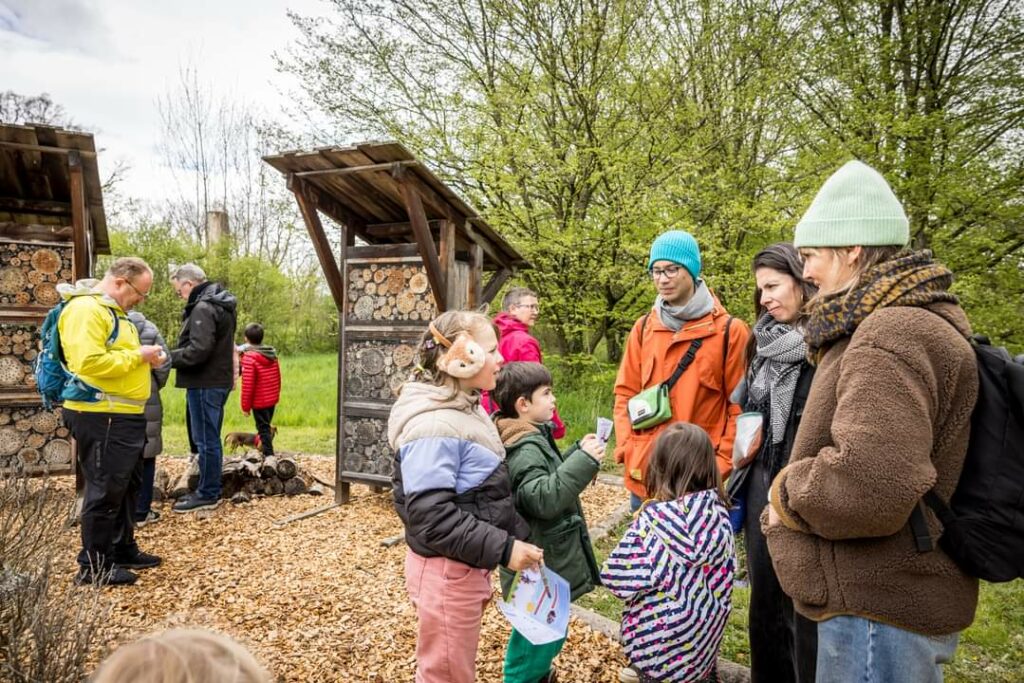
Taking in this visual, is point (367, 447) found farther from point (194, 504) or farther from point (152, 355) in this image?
point (152, 355)

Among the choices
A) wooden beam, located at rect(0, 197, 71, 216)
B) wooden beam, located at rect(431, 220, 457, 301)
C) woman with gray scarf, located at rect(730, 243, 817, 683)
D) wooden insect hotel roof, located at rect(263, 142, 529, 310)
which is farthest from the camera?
wooden beam, located at rect(0, 197, 71, 216)

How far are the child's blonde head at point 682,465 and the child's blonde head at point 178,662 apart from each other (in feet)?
5.92

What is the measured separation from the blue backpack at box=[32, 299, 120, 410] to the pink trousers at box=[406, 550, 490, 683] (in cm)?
271

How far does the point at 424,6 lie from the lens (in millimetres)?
10242

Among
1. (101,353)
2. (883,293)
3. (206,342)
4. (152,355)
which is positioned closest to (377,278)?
(206,342)

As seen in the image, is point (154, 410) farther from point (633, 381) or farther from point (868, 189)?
point (868, 189)

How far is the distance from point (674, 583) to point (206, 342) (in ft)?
14.7

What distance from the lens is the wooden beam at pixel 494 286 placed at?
5.61 m

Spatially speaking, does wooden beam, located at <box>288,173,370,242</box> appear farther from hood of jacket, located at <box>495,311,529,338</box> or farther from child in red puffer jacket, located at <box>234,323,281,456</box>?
child in red puffer jacket, located at <box>234,323,281,456</box>

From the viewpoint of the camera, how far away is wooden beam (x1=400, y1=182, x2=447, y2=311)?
4605 millimetres

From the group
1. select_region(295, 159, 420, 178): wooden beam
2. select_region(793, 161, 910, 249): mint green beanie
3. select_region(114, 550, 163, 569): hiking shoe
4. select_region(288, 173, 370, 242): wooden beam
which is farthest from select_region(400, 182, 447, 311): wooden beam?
Answer: select_region(793, 161, 910, 249): mint green beanie

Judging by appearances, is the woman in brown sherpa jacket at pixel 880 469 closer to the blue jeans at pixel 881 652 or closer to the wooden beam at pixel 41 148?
the blue jeans at pixel 881 652

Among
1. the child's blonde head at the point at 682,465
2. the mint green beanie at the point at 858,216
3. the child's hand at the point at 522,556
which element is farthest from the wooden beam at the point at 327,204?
the mint green beanie at the point at 858,216

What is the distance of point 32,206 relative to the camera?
5410mm
